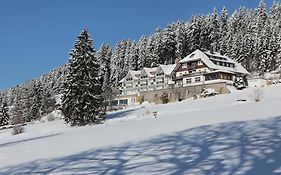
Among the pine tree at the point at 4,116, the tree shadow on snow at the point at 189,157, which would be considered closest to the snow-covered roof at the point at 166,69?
the pine tree at the point at 4,116

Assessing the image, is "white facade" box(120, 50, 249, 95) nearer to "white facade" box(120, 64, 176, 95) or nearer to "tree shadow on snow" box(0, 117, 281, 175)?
"white facade" box(120, 64, 176, 95)

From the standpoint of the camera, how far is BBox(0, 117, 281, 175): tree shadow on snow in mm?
7715

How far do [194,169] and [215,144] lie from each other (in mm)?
2401

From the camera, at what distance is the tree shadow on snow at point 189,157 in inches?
304

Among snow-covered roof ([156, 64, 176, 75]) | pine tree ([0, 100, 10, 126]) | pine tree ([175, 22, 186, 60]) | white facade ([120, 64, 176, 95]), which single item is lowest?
pine tree ([0, 100, 10, 126])

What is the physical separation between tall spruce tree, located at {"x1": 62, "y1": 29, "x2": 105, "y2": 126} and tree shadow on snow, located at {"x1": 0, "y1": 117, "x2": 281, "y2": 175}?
83.4 feet

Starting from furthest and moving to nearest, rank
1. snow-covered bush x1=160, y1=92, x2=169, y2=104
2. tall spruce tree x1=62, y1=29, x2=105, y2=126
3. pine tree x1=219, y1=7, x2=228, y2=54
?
pine tree x1=219, y1=7, x2=228, y2=54, snow-covered bush x1=160, y1=92, x2=169, y2=104, tall spruce tree x1=62, y1=29, x2=105, y2=126

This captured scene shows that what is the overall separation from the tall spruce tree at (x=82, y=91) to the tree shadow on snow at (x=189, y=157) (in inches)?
1001

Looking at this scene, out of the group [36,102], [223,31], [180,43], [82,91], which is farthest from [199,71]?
[223,31]

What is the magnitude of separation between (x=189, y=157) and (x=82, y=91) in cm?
2945

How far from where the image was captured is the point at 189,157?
29.2ft

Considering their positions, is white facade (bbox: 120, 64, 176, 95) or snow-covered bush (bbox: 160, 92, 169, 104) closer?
snow-covered bush (bbox: 160, 92, 169, 104)

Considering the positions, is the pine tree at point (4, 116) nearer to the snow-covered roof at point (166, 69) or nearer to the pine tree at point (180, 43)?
the snow-covered roof at point (166, 69)

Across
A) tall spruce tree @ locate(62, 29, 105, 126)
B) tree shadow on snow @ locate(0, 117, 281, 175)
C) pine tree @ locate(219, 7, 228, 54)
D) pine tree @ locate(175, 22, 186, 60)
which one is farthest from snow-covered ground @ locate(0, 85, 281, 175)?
pine tree @ locate(219, 7, 228, 54)
